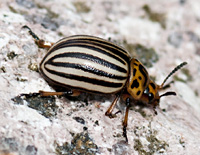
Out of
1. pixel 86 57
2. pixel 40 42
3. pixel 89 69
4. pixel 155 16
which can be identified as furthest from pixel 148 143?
pixel 155 16

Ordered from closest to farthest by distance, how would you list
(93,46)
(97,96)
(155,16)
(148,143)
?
(148,143), (93,46), (97,96), (155,16)

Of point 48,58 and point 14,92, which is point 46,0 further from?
point 14,92

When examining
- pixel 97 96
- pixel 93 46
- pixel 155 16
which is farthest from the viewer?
pixel 155 16

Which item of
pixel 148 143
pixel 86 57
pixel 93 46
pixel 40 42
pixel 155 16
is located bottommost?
pixel 148 143

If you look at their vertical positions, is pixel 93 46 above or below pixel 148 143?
above

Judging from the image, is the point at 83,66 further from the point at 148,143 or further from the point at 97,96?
the point at 148,143

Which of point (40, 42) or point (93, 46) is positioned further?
point (40, 42)

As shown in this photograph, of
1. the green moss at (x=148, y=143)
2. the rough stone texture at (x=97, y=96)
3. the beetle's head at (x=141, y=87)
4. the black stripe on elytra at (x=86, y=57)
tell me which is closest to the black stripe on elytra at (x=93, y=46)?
the black stripe on elytra at (x=86, y=57)
